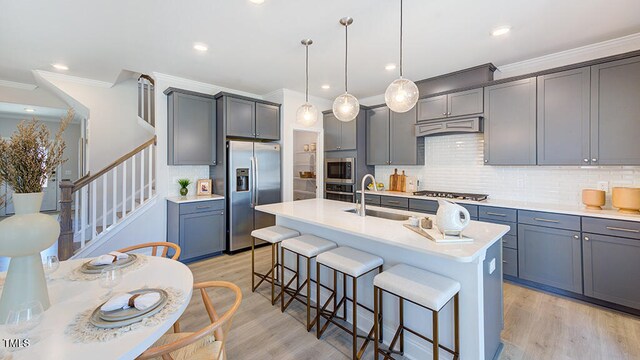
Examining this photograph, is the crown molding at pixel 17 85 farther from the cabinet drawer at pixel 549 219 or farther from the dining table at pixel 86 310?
the cabinet drawer at pixel 549 219

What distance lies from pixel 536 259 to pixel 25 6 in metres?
5.40

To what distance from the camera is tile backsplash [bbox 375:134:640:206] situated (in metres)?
2.96

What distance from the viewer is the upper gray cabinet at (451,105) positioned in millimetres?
3528

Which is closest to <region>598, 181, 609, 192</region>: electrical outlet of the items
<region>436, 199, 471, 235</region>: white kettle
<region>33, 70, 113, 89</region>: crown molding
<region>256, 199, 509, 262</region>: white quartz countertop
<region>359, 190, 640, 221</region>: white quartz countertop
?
<region>359, 190, 640, 221</region>: white quartz countertop

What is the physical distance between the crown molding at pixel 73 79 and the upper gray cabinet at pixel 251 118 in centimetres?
223

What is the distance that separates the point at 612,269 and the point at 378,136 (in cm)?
323

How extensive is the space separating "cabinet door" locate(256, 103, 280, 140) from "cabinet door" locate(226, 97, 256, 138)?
0.09 m

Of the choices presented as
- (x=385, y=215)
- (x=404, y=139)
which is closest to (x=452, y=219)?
(x=385, y=215)

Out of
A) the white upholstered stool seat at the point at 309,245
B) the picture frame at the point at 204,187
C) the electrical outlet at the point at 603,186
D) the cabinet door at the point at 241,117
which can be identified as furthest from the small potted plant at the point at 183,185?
the electrical outlet at the point at 603,186

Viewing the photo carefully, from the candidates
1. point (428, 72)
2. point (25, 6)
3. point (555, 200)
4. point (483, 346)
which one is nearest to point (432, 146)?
point (428, 72)

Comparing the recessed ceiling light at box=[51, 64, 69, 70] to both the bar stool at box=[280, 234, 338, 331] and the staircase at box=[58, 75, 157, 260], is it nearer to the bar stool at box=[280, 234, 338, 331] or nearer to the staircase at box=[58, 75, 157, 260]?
the staircase at box=[58, 75, 157, 260]

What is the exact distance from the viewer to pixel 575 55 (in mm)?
3080

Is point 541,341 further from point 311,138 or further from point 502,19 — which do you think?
point 311,138

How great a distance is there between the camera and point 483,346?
1.65 meters
